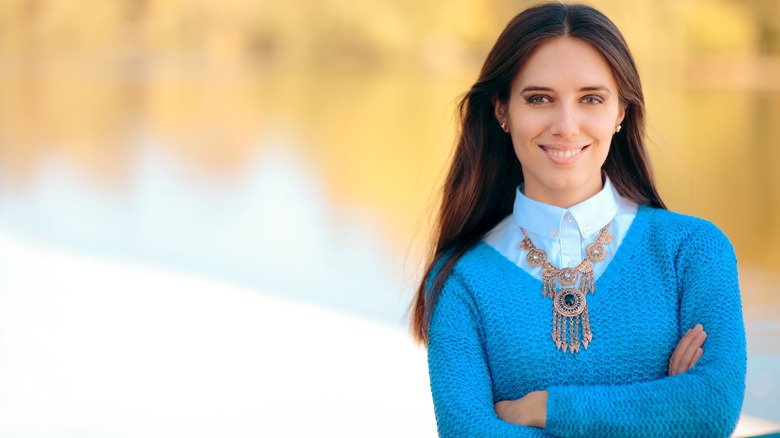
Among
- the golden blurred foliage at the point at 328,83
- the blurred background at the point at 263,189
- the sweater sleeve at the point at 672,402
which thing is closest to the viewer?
the sweater sleeve at the point at 672,402

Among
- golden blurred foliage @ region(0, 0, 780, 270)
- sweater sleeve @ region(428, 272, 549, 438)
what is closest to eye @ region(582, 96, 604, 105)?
sweater sleeve @ region(428, 272, 549, 438)

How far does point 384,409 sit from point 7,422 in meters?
1.12

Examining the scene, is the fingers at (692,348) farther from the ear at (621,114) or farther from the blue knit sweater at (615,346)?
the ear at (621,114)

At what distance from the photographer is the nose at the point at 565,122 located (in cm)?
120

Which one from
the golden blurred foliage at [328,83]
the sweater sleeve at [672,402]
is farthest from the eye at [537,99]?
the golden blurred foliage at [328,83]

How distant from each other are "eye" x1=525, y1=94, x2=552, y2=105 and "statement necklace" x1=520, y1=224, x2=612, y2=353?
19 centimetres

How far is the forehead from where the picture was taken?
1.22 metres

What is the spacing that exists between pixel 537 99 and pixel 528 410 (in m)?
0.41

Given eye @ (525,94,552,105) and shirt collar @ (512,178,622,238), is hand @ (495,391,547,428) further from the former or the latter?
eye @ (525,94,552,105)

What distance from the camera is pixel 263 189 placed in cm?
721

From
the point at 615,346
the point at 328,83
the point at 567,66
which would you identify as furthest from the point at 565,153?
the point at 328,83

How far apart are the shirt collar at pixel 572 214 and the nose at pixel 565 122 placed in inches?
4.7

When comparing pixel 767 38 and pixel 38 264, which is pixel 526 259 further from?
pixel 767 38

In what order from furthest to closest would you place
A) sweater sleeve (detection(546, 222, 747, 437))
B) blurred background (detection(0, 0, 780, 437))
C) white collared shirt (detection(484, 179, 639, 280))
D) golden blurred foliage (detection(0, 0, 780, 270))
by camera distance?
golden blurred foliage (detection(0, 0, 780, 270)) < blurred background (detection(0, 0, 780, 437)) < white collared shirt (detection(484, 179, 639, 280)) < sweater sleeve (detection(546, 222, 747, 437))
